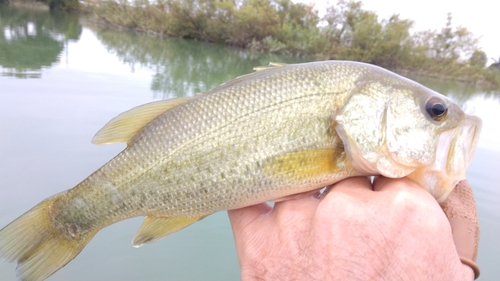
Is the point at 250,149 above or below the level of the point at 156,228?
above

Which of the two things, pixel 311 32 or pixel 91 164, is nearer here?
pixel 91 164

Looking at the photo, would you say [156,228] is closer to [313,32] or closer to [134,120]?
[134,120]

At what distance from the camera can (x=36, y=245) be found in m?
1.75

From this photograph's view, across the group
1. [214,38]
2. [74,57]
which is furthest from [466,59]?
[74,57]

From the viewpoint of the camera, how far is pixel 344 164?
1.60m

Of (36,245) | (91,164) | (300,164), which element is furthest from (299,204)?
(91,164)

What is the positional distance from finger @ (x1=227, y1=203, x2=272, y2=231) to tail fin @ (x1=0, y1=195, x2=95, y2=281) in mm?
835

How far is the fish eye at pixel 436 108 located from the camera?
59.6 inches

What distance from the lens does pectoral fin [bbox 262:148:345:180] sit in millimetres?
1627

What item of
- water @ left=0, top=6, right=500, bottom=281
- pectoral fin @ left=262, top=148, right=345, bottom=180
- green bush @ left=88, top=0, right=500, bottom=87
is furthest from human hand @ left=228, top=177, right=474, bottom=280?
green bush @ left=88, top=0, right=500, bottom=87

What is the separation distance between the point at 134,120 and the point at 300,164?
0.99 metres

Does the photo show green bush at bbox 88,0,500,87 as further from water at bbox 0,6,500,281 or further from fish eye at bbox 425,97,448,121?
fish eye at bbox 425,97,448,121

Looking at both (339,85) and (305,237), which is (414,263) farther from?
(339,85)

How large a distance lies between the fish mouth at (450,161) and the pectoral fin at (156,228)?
124 cm
